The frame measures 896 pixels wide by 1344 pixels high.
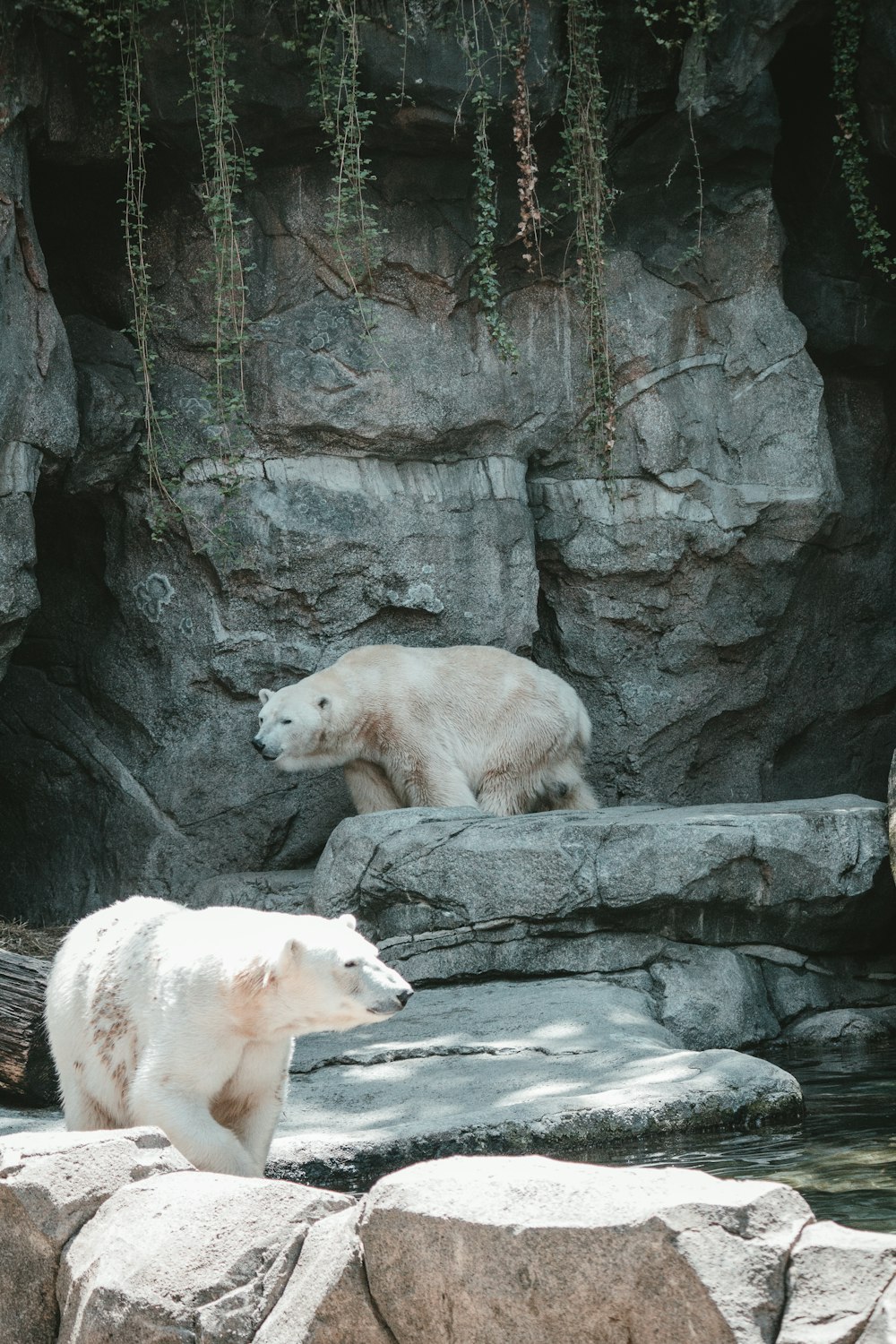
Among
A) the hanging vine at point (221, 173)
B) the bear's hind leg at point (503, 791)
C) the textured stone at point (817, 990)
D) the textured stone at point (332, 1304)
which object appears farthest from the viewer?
the bear's hind leg at point (503, 791)

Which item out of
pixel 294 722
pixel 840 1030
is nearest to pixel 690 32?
pixel 294 722

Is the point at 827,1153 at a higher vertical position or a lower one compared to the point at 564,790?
lower

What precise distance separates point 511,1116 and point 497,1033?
3.36 feet

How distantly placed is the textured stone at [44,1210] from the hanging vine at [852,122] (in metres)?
7.13

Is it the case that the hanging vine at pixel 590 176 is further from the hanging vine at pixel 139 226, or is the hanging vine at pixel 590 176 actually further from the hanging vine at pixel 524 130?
the hanging vine at pixel 139 226

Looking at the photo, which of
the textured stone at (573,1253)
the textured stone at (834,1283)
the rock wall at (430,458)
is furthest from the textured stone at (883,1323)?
the rock wall at (430,458)

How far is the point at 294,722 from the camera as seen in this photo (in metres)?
8.30

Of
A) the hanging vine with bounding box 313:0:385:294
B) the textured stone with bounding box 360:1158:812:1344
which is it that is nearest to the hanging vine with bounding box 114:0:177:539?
the hanging vine with bounding box 313:0:385:294

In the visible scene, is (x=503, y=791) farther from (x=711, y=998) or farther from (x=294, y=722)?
A: (x=711, y=998)

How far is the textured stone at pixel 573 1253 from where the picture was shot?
2.39m

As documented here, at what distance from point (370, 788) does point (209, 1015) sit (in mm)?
4845

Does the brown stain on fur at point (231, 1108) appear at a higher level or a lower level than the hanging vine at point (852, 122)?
lower

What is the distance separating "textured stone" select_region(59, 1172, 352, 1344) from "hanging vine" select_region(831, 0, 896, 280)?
23.6ft

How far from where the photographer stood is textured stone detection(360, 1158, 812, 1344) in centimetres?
239
